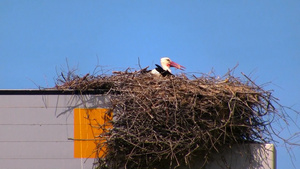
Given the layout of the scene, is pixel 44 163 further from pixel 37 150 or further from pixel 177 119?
pixel 177 119

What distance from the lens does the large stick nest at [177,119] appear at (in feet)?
38.9

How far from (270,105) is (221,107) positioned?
0.87 meters

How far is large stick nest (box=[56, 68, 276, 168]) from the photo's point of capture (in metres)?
11.9

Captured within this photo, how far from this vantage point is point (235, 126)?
39.9ft

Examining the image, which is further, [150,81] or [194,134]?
[150,81]

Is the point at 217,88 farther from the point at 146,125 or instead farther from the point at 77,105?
the point at 77,105

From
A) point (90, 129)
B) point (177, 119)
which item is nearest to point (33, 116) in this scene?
point (90, 129)

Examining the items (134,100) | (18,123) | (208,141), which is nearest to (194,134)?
(208,141)

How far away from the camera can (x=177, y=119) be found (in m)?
11.9

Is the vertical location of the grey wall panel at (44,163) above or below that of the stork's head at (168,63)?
below

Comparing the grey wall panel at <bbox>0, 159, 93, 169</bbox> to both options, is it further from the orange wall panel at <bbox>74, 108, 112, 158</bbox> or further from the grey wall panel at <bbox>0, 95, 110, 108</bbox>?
the grey wall panel at <bbox>0, 95, 110, 108</bbox>

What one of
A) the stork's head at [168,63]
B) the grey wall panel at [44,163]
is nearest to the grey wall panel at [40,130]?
the grey wall panel at [44,163]

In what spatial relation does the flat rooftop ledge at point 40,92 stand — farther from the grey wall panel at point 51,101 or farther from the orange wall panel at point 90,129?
the orange wall panel at point 90,129

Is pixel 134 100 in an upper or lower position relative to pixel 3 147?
upper
